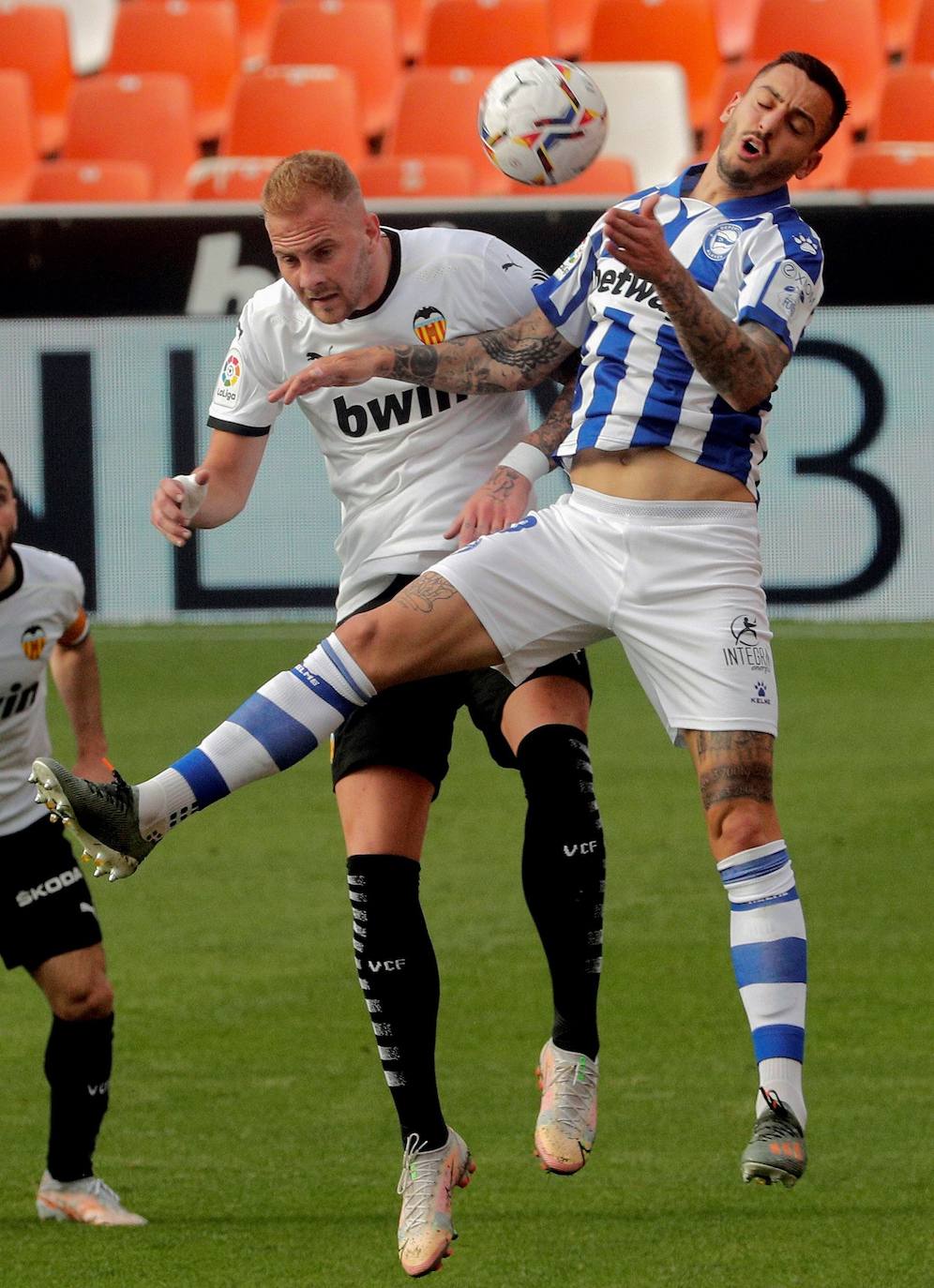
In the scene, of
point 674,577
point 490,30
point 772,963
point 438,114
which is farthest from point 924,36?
point 772,963

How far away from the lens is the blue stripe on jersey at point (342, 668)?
509 centimetres

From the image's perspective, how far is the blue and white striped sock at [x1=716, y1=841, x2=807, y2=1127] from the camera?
493 cm

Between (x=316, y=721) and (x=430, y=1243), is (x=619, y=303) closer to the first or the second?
(x=316, y=721)

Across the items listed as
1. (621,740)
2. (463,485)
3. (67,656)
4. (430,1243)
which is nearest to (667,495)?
(463,485)

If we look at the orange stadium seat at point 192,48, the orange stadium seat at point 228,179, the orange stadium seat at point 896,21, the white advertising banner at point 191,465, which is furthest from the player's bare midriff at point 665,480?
the orange stadium seat at point 896,21

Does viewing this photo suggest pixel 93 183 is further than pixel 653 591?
Yes

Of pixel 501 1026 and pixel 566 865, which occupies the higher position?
pixel 566 865

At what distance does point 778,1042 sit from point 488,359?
1722 mm

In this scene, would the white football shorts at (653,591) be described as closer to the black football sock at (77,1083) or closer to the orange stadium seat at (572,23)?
the black football sock at (77,1083)

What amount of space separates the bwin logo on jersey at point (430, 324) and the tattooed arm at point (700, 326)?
2.85 feet

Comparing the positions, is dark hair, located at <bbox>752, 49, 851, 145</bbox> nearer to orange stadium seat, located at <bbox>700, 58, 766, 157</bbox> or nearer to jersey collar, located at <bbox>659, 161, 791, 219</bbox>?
jersey collar, located at <bbox>659, 161, 791, 219</bbox>

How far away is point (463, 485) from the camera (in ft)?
18.8

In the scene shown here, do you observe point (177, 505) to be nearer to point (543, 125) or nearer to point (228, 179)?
point (543, 125)

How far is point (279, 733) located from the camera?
510 centimetres
